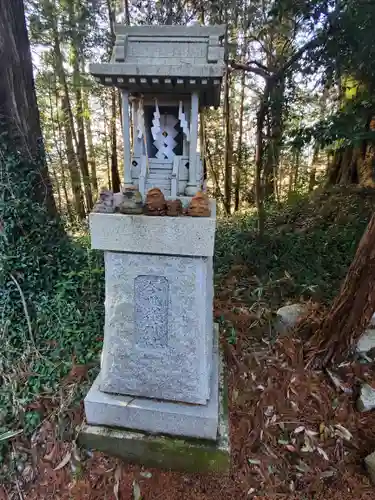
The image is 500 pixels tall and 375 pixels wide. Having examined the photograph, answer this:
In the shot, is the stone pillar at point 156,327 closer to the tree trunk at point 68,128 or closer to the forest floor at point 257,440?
the forest floor at point 257,440

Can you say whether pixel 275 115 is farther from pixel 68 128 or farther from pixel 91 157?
pixel 91 157

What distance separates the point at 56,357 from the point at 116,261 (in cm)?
140

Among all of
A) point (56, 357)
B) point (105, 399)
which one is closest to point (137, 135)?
point (105, 399)

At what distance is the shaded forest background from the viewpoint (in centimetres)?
344

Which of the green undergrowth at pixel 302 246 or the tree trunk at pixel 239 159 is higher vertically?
the tree trunk at pixel 239 159

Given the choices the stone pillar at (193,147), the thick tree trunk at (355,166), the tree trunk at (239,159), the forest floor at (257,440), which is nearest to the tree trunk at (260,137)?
the forest floor at (257,440)

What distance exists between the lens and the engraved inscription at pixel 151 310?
1.95 metres

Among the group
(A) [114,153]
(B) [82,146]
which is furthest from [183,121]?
(A) [114,153]

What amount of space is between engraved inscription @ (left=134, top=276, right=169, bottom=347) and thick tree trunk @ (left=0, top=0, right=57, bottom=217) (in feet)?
6.21

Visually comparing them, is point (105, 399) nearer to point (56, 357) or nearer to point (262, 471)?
point (56, 357)

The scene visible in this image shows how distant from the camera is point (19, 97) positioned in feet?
10.3

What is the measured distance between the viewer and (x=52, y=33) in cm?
512

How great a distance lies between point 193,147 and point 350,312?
194 centimetres

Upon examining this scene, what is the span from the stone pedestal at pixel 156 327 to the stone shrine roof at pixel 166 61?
74cm
